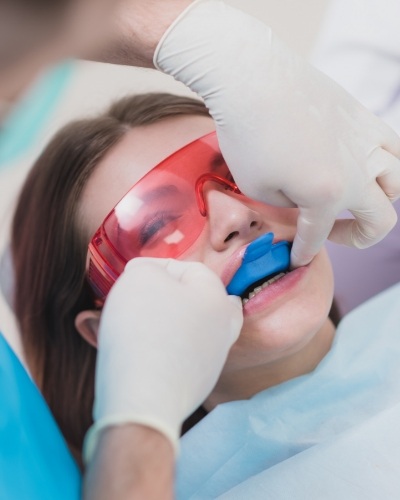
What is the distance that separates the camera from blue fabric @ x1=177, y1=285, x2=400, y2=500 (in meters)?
1.21

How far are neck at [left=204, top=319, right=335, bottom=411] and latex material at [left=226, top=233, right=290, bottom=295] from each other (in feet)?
0.71

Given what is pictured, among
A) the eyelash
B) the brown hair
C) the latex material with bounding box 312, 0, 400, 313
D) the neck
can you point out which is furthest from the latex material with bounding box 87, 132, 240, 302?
the latex material with bounding box 312, 0, 400, 313

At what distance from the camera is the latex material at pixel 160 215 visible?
118 centimetres

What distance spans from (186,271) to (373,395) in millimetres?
540

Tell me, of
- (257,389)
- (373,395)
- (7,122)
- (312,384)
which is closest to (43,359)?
(257,389)

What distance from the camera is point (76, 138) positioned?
1362 millimetres

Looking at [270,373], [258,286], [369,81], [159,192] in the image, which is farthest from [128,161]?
[369,81]

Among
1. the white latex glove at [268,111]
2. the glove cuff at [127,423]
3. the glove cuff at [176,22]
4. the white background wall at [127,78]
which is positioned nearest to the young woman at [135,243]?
the white latex glove at [268,111]

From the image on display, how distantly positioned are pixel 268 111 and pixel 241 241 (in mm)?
241

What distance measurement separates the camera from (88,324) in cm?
138

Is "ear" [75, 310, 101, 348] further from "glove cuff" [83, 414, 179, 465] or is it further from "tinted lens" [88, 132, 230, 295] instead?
"glove cuff" [83, 414, 179, 465]

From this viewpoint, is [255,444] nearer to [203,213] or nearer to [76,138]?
[203,213]

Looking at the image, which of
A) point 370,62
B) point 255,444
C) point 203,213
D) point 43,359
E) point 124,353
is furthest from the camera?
point 370,62

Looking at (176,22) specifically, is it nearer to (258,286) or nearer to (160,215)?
(160,215)
